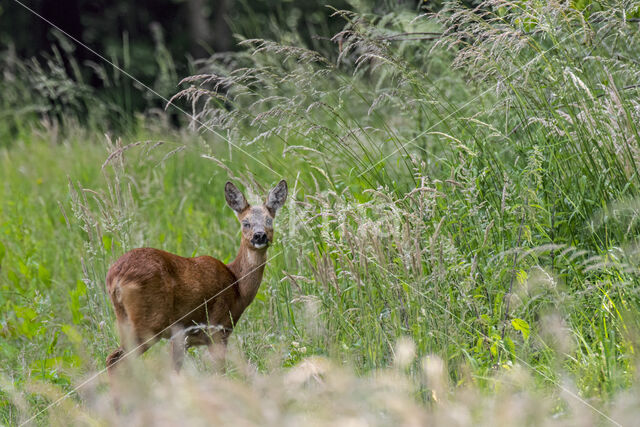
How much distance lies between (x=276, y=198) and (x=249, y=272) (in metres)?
0.38

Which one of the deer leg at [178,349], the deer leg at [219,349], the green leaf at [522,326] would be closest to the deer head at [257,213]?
the deer leg at [219,349]

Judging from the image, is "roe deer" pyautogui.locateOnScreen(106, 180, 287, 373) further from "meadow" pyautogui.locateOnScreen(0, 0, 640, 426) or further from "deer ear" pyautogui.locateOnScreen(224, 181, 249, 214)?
"meadow" pyautogui.locateOnScreen(0, 0, 640, 426)

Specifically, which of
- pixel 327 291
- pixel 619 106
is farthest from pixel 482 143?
pixel 327 291

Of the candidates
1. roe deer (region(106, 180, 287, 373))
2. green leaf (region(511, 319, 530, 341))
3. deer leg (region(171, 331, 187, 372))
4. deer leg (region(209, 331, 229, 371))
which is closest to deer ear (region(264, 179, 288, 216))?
roe deer (region(106, 180, 287, 373))

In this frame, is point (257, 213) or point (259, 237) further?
point (257, 213)

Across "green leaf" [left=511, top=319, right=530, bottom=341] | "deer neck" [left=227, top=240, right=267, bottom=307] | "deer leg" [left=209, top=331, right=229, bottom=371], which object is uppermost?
"deer neck" [left=227, top=240, right=267, bottom=307]

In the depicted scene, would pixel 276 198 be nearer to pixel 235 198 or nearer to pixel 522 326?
pixel 235 198

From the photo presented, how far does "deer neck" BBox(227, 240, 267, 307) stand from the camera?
14.1 ft

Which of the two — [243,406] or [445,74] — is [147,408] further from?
[445,74]

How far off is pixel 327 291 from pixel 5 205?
4.67 meters

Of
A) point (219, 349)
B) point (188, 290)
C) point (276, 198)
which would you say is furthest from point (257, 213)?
point (219, 349)

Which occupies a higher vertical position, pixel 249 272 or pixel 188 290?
pixel 188 290

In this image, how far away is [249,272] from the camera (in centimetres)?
429

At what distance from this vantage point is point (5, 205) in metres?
7.39
